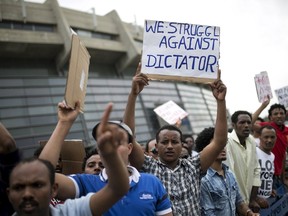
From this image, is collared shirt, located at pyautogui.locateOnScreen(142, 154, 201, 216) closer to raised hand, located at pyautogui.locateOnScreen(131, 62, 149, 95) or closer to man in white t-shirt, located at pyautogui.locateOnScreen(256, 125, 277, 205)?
raised hand, located at pyautogui.locateOnScreen(131, 62, 149, 95)

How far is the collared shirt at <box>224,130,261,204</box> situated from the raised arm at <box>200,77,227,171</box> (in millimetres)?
1150

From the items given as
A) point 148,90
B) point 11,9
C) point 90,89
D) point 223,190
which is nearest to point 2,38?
point 11,9

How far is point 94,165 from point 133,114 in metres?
0.57

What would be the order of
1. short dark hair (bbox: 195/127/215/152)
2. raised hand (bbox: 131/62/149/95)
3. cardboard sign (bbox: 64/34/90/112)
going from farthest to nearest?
short dark hair (bbox: 195/127/215/152) → raised hand (bbox: 131/62/149/95) → cardboard sign (bbox: 64/34/90/112)

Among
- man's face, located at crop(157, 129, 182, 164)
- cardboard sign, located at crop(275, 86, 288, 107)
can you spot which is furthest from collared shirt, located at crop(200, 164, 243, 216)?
cardboard sign, located at crop(275, 86, 288, 107)

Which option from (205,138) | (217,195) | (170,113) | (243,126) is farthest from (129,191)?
(170,113)

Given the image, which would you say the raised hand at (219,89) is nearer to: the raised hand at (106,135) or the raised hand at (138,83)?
the raised hand at (138,83)

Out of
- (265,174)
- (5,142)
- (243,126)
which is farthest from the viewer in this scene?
(265,174)

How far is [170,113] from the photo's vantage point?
18.7 ft

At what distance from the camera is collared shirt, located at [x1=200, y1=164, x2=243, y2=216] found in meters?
2.48

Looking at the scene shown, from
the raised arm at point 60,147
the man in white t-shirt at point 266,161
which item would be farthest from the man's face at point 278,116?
the raised arm at point 60,147

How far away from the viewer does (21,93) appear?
1870 centimetres

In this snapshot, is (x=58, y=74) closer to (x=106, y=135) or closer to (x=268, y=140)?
(x=268, y=140)

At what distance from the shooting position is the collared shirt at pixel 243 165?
134 inches
